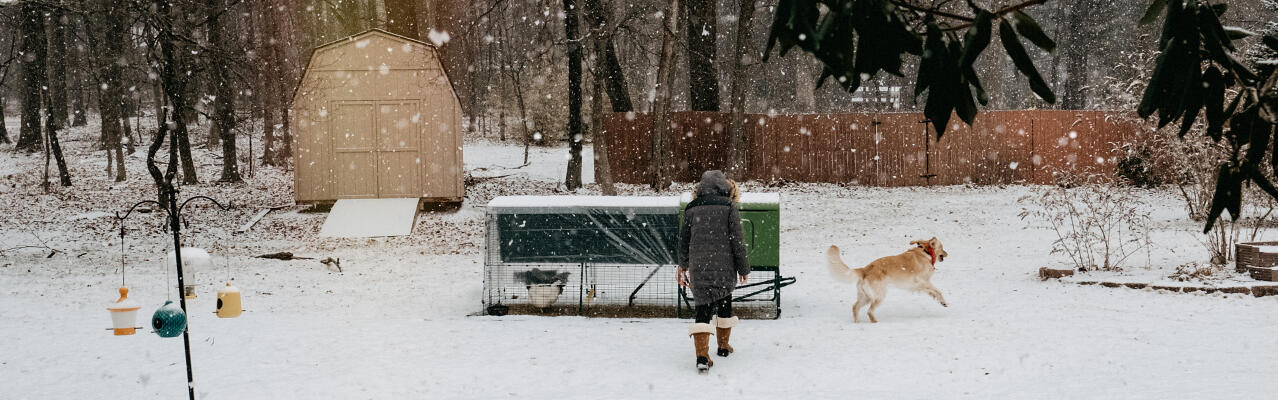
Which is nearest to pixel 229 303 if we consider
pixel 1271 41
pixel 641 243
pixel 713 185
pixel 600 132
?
pixel 713 185

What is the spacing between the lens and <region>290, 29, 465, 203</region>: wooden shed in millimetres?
18875

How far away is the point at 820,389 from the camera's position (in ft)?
22.0

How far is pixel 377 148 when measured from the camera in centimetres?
1897

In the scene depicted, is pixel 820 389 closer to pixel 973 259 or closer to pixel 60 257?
pixel 973 259

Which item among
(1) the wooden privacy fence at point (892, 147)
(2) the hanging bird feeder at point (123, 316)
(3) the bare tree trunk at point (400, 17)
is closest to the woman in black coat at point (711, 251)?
(2) the hanging bird feeder at point (123, 316)

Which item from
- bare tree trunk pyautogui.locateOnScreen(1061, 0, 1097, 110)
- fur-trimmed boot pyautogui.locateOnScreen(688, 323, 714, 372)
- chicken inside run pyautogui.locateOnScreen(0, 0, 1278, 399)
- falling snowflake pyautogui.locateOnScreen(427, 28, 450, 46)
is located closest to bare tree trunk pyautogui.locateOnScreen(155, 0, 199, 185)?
chicken inside run pyautogui.locateOnScreen(0, 0, 1278, 399)

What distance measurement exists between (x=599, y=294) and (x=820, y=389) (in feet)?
14.9

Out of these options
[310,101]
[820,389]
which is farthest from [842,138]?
[820,389]

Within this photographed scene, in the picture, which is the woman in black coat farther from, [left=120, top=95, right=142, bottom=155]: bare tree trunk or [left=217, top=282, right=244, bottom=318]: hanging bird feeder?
[left=120, top=95, right=142, bottom=155]: bare tree trunk

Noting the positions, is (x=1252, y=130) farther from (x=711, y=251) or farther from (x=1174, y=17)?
(x=711, y=251)

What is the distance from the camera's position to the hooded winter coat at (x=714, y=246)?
24.1 ft

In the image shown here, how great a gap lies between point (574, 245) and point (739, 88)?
555 inches

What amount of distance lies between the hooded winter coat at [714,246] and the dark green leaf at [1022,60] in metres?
4.69

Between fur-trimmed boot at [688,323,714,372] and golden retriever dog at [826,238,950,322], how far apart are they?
2.01m
